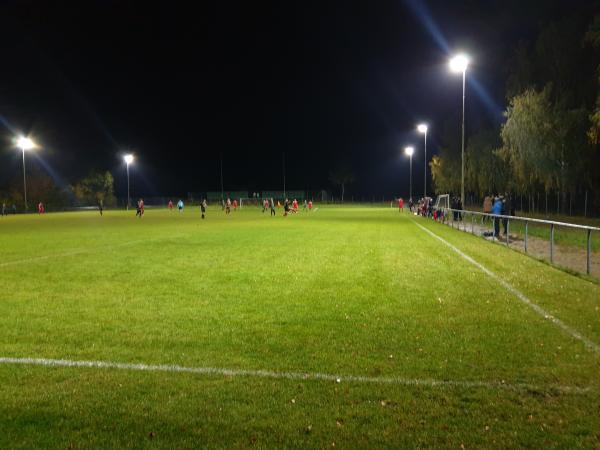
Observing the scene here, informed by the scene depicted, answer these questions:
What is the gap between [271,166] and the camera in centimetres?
13175

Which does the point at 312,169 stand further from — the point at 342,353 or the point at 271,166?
the point at 342,353

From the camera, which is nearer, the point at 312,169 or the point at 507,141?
the point at 507,141

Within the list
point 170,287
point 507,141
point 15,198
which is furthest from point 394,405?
point 15,198

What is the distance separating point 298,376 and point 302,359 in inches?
19.6

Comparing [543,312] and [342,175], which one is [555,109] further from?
[342,175]

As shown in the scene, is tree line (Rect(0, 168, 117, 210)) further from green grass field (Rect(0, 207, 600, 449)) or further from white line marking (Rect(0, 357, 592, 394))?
white line marking (Rect(0, 357, 592, 394))

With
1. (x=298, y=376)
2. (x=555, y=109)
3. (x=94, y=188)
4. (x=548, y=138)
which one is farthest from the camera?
(x=94, y=188)

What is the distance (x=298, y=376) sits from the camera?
481 cm

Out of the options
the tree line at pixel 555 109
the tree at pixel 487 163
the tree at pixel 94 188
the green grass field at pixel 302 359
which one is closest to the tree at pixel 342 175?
the tree at pixel 94 188

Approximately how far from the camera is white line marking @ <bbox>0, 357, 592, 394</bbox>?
4.53 m

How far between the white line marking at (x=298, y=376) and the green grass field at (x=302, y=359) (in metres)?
0.03

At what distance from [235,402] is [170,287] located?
18.5 feet

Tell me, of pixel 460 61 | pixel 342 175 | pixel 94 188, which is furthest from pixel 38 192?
pixel 342 175

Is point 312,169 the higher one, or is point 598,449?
point 312,169
